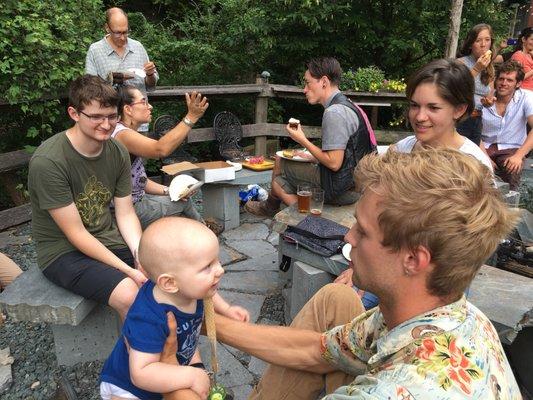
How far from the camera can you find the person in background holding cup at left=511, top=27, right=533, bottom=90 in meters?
5.64

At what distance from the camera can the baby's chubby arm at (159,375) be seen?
5.16 ft

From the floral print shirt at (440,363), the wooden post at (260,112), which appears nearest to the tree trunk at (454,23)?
the wooden post at (260,112)

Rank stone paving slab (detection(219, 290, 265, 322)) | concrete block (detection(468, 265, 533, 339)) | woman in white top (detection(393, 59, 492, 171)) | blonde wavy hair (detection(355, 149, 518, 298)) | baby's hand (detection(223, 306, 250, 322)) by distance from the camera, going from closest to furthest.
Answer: blonde wavy hair (detection(355, 149, 518, 298)) < baby's hand (detection(223, 306, 250, 322)) < concrete block (detection(468, 265, 533, 339)) < woman in white top (detection(393, 59, 492, 171)) < stone paving slab (detection(219, 290, 265, 322))

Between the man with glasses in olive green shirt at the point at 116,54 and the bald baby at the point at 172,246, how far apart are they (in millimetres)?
3396

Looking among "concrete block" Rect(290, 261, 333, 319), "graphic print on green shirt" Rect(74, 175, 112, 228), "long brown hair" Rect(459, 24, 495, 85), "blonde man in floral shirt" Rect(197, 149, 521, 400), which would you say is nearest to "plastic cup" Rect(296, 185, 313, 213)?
"concrete block" Rect(290, 261, 333, 319)

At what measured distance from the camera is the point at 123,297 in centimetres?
233

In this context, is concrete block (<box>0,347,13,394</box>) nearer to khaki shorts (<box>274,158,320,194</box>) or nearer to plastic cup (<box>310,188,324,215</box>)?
plastic cup (<box>310,188,324,215</box>)

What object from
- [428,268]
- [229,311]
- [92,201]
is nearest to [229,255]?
[92,201]

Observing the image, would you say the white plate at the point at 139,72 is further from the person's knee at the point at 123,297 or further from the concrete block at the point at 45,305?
the person's knee at the point at 123,297

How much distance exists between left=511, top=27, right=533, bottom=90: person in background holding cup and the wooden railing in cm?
163

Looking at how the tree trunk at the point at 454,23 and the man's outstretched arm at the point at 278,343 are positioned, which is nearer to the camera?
the man's outstretched arm at the point at 278,343

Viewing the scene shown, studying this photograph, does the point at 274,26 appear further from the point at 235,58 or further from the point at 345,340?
the point at 345,340

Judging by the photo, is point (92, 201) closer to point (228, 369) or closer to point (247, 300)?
point (228, 369)

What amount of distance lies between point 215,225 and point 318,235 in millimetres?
1914
